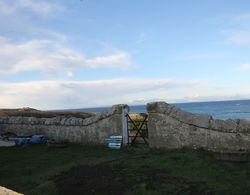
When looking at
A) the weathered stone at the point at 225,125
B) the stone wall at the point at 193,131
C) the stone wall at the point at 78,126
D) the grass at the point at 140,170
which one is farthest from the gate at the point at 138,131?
the weathered stone at the point at 225,125

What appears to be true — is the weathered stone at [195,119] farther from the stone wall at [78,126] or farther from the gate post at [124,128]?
the stone wall at [78,126]

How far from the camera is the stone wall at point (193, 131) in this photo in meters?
13.2

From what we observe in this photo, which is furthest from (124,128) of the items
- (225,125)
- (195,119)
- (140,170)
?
(140,170)

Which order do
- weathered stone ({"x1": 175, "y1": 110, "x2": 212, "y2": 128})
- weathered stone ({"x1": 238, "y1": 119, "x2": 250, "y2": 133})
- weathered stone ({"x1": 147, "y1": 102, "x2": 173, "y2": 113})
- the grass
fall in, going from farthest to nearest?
weathered stone ({"x1": 147, "y1": 102, "x2": 173, "y2": 113})
weathered stone ({"x1": 175, "y1": 110, "x2": 212, "y2": 128})
weathered stone ({"x1": 238, "y1": 119, "x2": 250, "y2": 133})
the grass

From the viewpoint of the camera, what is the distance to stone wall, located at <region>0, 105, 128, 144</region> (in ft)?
58.3

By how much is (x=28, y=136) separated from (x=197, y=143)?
33.1ft

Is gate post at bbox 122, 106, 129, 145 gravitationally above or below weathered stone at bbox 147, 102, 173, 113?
below

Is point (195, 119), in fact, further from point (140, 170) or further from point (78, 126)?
point (78, 126)

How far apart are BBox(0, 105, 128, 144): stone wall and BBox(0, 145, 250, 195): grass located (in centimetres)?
117

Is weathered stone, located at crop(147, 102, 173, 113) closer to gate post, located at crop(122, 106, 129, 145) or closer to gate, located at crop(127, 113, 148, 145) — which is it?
gate, located at crop(127, 113, 148, 145)

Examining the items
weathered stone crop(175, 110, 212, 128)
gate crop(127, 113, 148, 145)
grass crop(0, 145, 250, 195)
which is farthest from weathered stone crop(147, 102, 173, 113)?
grass crop(0, 145, 250, 195)

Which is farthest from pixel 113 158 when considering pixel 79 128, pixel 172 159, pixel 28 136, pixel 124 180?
pixel 28 136

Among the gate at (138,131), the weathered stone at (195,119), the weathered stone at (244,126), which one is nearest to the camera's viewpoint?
the weathered stone at (244,126)

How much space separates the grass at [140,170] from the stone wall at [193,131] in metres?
0.50
